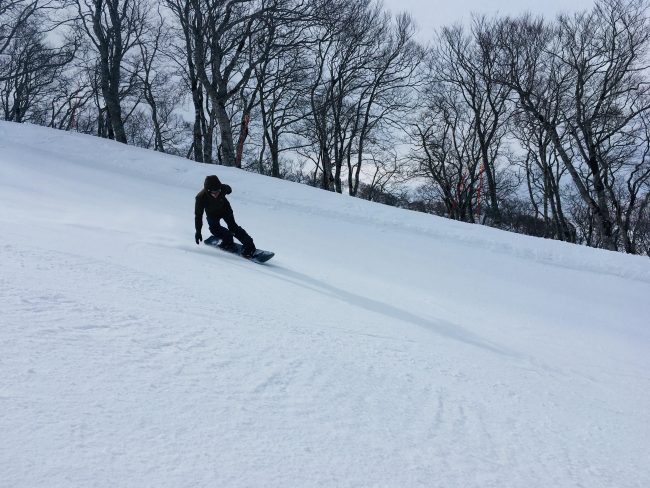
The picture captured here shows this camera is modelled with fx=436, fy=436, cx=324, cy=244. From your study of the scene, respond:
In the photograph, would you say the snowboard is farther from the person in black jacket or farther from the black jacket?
the black jacket

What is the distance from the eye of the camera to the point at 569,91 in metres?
20.4

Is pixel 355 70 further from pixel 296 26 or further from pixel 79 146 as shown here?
pixel 79 146

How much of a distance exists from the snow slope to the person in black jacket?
22.4 inches

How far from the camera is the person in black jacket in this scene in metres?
7.39

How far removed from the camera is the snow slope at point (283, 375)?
174cm

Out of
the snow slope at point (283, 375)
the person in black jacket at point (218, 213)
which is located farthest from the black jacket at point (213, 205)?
the snow slope at point (283, 375)

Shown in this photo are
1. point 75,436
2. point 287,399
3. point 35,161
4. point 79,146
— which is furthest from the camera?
point 79,146

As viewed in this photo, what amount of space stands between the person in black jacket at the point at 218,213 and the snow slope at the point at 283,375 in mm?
568

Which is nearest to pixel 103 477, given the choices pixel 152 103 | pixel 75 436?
pixel 75 436

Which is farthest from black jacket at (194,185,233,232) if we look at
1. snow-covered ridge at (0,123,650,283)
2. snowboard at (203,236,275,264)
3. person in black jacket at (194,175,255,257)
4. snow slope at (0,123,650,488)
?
snow-covered ridge at (0,123,650,283)

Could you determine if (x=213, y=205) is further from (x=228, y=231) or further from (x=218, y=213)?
(x=228, y=231)

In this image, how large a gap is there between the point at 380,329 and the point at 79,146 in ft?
50.9

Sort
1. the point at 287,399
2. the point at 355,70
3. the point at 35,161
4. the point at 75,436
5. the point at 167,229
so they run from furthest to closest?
the point at 355,70, the point at 35,161, the point at 167,229, the point at 287,399, the point at 75,436

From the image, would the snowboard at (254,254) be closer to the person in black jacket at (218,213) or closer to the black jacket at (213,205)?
the person in black jacket at (218,213)
